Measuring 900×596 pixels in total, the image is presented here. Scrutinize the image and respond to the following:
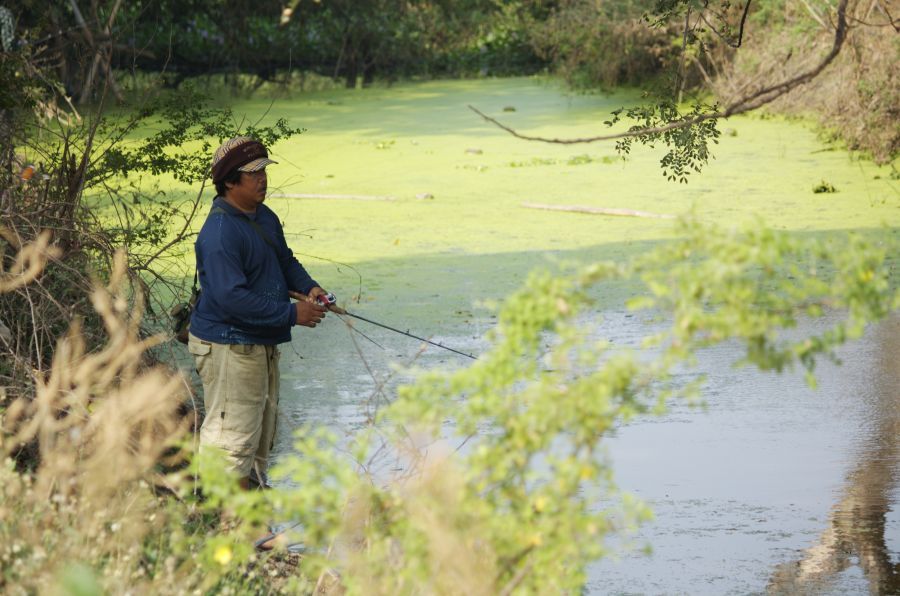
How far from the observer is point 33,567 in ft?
11.1

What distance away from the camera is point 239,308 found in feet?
15.8

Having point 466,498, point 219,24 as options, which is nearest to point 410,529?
point 466,498

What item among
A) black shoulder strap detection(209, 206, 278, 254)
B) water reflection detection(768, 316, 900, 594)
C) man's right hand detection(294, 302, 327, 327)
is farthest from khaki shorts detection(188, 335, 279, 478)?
water reflection detection(768, 316, 900, 594)

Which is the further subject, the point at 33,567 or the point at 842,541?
the point at 842,541

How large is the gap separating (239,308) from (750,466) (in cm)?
235

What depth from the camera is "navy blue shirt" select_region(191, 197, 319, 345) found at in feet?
15.8

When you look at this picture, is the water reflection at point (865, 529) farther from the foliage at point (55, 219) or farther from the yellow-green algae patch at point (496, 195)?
the foliage at point (55, 219)

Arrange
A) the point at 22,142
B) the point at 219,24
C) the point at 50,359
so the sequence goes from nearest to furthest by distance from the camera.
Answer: the point at 50,359 < the point at 22,142 < the point at 219,24

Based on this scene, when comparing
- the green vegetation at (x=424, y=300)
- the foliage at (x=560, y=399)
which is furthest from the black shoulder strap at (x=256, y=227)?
the foliage at (x=560, y=399)

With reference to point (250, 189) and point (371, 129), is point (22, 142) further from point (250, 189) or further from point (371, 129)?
point (371, 129)

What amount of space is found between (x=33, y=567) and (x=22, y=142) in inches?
147

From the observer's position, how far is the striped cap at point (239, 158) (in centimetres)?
488

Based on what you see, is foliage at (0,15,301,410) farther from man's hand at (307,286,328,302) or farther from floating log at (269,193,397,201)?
floating log at (269,193,397,201)

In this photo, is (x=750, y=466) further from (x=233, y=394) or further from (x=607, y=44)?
(x=607, y=44)
